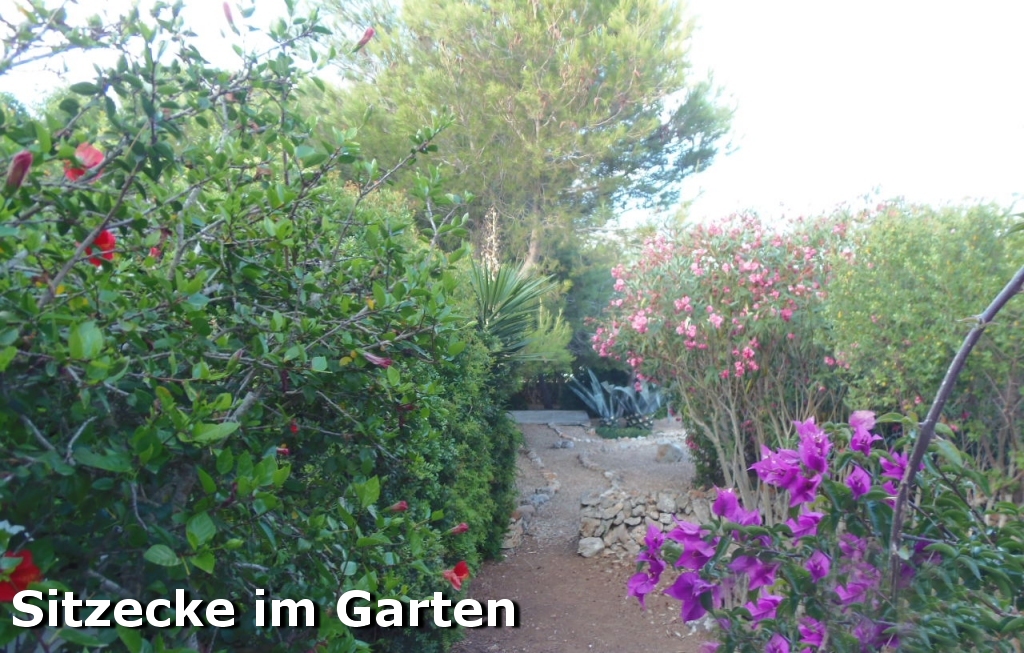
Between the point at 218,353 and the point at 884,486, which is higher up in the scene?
the point at 218,353

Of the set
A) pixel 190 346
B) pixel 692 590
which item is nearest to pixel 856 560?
pixel 692 590

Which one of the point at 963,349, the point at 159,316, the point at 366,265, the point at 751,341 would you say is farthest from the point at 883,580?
the point at 751,341

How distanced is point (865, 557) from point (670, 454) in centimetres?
894

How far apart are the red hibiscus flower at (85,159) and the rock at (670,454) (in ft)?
30.7

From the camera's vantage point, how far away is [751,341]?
19.6 feet

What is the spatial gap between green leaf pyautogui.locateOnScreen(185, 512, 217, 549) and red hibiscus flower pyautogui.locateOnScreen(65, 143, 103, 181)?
61 centimetres

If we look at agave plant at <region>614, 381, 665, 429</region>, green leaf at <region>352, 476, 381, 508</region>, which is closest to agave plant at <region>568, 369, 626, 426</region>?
agave plant at <region>614, 381, 665, 429</region>

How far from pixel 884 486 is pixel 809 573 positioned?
0.32 m

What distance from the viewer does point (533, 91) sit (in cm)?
1326

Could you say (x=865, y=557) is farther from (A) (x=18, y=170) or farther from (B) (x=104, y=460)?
(A) (x=18, y=170)

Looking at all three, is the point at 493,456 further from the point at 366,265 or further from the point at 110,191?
the point at 110,191

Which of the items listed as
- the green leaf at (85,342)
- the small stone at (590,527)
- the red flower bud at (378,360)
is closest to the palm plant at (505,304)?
the small stone at (590,527)

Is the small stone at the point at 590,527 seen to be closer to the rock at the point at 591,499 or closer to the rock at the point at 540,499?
the rock at the point at 591,499

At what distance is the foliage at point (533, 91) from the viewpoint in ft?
43.4
